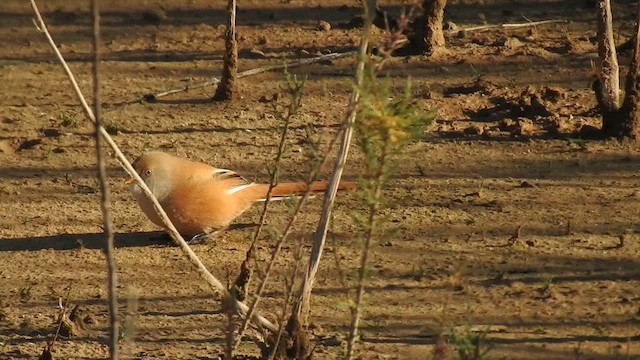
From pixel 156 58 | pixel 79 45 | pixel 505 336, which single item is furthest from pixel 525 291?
pixel 79 45

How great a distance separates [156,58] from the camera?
10.1 m

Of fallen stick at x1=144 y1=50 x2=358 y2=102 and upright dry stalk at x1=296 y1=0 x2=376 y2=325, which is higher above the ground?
fallen stick at x1=144 y1=50 x2=358 y2=102

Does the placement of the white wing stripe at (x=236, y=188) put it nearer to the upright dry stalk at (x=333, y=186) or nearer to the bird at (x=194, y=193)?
the bird at (x=194, y=193)

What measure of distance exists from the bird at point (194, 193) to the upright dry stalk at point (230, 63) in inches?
71.5

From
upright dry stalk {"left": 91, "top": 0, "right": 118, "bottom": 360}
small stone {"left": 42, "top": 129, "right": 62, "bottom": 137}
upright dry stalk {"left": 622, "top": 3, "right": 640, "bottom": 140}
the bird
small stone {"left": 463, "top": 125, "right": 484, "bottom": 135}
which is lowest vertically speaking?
upright dry stalk {"left": 91, "top": 0, "right": 118, "bottom": 360}

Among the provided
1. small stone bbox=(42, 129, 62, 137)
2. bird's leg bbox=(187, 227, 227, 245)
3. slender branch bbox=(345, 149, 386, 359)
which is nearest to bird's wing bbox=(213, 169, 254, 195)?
bird's leg bbox=(187, 227, 227, 245)

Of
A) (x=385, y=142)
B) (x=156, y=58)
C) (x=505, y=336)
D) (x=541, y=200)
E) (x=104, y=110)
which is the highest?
(x=156, y=58)

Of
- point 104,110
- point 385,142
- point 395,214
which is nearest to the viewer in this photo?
point 385,142

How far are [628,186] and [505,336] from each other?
2187 millimetres

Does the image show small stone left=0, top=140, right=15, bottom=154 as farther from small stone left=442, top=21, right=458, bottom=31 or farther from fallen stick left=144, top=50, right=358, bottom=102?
small stone left=442, top=21, right=458, bottom=31

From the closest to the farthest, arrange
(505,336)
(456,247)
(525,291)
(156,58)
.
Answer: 1. (505,336)
2. (525,291)
3. (456,247)
4. (156,58)

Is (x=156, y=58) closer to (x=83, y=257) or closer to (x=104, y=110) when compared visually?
(x=104, y=110)

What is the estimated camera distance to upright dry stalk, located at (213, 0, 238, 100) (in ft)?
27.9

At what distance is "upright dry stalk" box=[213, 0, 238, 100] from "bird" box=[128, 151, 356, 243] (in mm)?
1816
